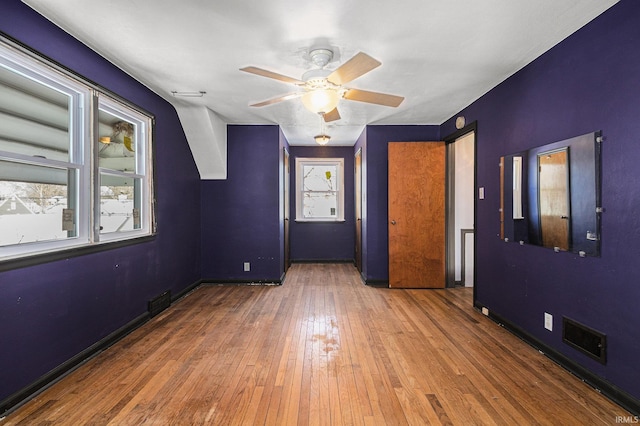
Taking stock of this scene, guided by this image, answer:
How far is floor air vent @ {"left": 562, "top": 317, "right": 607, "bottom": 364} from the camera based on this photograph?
6.88 feet

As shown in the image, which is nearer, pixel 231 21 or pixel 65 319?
pixel 231 21

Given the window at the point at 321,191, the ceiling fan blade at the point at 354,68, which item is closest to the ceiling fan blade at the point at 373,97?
the ceiling fan blade at the point at 354,68

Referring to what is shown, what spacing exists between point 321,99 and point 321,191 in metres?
4.40

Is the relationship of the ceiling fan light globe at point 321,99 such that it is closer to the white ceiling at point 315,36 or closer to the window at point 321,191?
the white ceiling at point 315,36

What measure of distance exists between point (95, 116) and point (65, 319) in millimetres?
1608

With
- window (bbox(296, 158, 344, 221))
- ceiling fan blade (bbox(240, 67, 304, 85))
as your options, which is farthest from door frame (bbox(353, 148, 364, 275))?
ceiling fan blade (bbox(240, 67, 304, 85))

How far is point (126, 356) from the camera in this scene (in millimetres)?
2605

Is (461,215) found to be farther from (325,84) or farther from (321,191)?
(325,84)

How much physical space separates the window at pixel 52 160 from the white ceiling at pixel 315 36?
42 centimetres

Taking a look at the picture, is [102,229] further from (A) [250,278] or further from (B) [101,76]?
(A) [250,278]

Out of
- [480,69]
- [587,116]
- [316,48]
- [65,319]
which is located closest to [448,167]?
[480,69]

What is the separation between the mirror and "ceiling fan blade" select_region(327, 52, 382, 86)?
5.17 ft

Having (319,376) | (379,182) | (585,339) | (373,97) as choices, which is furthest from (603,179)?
(379,182)

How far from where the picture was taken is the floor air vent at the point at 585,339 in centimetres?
210
